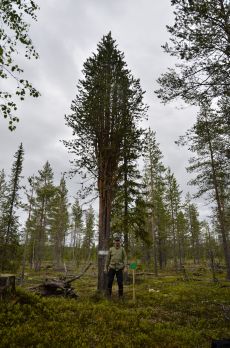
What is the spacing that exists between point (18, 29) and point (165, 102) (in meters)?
5.50

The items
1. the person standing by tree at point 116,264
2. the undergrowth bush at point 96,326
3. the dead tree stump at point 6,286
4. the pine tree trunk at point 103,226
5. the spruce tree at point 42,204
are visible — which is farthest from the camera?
the spruce tree at point 42,204

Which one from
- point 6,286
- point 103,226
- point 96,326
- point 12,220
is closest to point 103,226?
point 103,226

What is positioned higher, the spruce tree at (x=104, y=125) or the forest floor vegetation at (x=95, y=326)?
the spruce tree at (x=104, y=125)

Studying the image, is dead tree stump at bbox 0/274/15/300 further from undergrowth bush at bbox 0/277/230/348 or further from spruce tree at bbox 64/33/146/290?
spruce tree at bbox 64/33/146/290

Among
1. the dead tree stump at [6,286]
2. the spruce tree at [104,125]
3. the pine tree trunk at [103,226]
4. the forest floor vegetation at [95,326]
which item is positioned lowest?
the forest floor vegetation at [95,326]

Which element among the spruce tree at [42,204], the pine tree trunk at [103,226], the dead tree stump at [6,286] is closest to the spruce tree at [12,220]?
the spruce tree at [42,204]

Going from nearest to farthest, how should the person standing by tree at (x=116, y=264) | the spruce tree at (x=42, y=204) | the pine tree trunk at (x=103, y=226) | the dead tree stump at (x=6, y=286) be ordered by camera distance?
1. the dead tree stump at (x=6, y=286)
2. the person standing by tree at (x=116, y=264)
3. the pine tree trunk at (x=103, y=226)
4. the spruce tree at (x=42, y=204)

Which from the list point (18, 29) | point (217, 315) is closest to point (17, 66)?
point (18, 29)

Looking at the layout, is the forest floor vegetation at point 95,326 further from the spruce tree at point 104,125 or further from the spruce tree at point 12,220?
the spruce tree at point 12,220

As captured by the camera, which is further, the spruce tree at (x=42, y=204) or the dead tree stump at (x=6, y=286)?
the spruce tree at (x=42, y=204)

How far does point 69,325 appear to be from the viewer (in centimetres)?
518

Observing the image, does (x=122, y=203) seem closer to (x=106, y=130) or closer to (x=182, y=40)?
(x=106, y=130)

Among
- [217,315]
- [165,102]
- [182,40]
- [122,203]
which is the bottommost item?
[217,315]

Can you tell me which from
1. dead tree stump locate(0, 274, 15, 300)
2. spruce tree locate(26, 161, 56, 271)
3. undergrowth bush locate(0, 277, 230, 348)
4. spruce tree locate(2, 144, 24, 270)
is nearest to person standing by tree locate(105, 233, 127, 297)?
undergrowth bush locate(0, 277, 230, 348)
